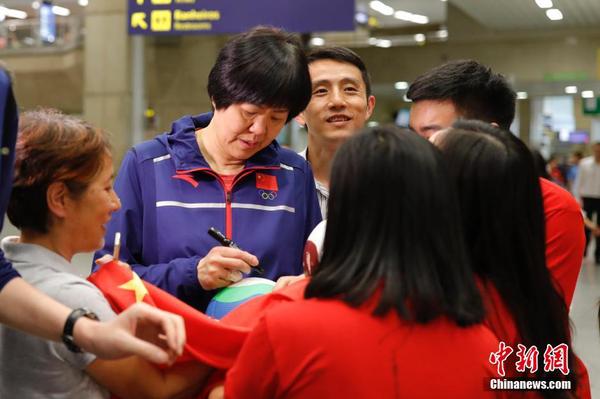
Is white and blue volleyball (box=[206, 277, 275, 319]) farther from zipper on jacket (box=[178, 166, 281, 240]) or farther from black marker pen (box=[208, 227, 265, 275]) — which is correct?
zipper on jacket (box=[178, 166, 281, 240])

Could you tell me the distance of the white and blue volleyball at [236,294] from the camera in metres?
2.19

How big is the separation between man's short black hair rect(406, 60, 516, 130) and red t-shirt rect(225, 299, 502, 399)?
56.4 inches

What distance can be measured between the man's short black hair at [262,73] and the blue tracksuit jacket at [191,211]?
207mm

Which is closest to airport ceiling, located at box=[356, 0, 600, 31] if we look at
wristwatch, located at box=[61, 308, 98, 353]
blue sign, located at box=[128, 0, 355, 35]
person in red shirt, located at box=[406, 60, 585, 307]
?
blue sign, located at box=[128, 0, 355, 35]

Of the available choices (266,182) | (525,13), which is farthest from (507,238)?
(525,13)

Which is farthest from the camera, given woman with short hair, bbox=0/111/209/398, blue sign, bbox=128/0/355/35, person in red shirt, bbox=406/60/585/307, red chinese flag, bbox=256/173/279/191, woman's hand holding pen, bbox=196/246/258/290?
Answer: blue sign, bbox=128/0/355/35

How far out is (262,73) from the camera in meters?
2.44

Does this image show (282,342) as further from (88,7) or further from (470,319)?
(88,7)

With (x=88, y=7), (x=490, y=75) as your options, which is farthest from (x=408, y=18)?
(x=490, y=75)

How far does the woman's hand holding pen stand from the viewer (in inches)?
84.2

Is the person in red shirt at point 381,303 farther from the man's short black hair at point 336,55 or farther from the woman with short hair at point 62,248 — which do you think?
the man's short black hair at point 336,55

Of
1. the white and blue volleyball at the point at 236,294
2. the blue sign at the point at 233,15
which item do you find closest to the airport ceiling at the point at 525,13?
the blue sign at the point at 233,15

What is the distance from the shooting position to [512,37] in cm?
2070

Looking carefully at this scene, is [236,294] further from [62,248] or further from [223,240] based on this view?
[62,248]
